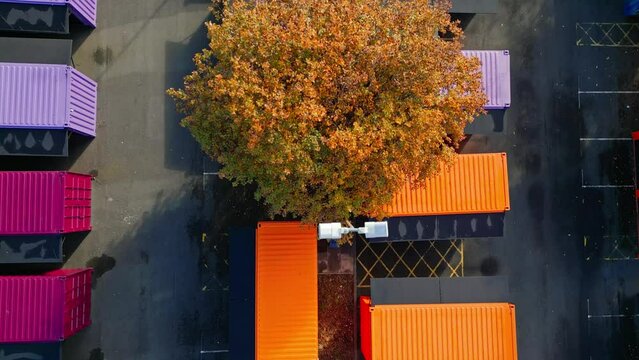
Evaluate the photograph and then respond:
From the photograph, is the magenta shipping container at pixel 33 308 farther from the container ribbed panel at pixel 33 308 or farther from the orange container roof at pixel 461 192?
the orange container roof at pixel 461 192

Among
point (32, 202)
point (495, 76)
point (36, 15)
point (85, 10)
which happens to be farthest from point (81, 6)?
point (495, 76)

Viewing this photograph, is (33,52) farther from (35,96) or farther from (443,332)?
(443,332)

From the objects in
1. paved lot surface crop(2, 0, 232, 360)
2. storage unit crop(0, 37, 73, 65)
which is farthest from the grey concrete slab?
storage unit crop(0, 37, 73, 65)

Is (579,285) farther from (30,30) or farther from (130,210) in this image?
(30,30)

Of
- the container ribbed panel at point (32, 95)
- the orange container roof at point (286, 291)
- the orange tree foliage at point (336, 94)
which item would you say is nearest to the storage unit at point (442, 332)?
the orange container roof at point (286, 291)

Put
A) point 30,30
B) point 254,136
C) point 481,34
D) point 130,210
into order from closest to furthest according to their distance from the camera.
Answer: point 254,136 → point 30,30 → point 130,210 → point 481,34

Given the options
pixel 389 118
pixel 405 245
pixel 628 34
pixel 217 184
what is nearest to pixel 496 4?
pixel 628 34
